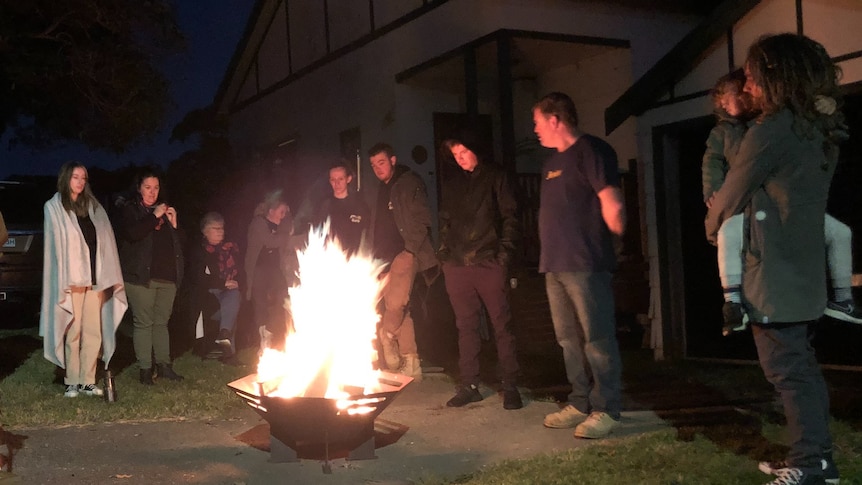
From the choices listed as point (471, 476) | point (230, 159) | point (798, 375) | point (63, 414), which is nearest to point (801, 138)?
point (798, 375)

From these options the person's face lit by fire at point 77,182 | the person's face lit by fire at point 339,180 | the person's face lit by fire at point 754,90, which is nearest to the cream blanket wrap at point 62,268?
the person's face lit by fire at point 77,182

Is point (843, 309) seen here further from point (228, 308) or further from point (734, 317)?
point (228, 308)

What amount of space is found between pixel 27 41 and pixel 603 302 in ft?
36.4

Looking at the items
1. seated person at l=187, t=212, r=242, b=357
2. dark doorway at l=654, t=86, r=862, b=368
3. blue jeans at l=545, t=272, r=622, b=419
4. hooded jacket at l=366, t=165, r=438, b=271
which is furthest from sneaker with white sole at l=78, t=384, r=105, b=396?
dark doorway at l=654, t=86, r=862, b=368

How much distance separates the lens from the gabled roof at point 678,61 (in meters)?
7.95

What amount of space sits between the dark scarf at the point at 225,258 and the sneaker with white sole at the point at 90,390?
2487 millimetres

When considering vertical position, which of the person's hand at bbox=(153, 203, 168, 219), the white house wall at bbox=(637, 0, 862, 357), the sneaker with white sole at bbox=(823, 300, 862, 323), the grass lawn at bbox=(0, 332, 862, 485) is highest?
the white house wall at bbox=(637, 0, 862, 357)

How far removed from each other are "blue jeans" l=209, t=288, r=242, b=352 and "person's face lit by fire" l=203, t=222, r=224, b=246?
1.87ft

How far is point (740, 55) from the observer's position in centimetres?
801

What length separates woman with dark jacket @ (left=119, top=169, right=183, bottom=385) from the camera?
7.09 m

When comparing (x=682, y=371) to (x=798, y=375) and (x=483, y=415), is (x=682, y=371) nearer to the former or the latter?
(x=483, y=415)

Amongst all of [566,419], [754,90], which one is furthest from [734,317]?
[566,419]

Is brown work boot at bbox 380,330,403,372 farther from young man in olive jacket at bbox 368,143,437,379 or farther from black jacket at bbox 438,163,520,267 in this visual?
black jacket at bbox 438,163,520,267

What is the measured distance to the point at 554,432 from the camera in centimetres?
532
